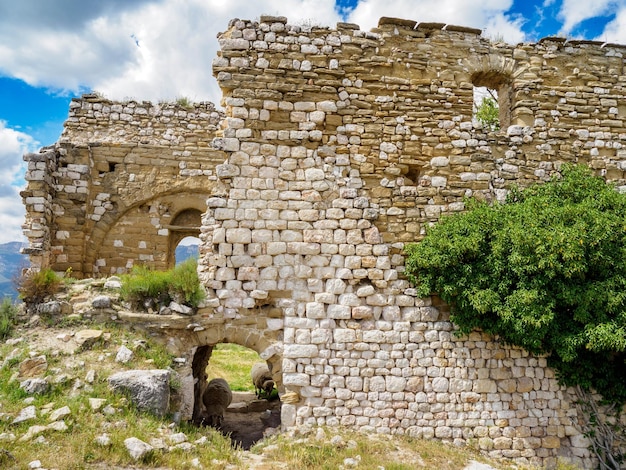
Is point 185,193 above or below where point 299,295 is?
above

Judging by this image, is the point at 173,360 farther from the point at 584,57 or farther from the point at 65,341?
the point at 584,57

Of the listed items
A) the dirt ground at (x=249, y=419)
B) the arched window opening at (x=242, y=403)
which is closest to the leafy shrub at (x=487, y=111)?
the arched window opening at (x=242, y=403)

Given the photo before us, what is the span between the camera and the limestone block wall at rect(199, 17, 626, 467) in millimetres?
6520

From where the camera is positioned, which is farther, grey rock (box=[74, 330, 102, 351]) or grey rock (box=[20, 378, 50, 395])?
grey rock (box=[74, 330, 102, 351])

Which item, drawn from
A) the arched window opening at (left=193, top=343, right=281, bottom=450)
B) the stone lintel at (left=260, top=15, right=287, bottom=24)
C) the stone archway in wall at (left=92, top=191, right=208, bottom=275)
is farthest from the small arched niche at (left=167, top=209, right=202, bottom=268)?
the stone lintel at (left=260, top=15, right=287, bottom=24)

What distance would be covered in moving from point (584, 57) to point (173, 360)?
904cm

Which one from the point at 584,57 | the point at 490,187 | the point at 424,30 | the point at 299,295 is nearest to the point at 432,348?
the point at 299,295

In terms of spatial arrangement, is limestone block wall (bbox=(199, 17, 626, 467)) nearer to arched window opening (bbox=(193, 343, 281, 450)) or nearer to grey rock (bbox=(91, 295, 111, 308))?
arched window opening (bbox=(193, 343, 281, 450))

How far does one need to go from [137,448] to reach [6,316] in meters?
3.39

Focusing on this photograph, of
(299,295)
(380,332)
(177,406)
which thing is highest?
(299,295)

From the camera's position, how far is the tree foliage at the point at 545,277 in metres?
5.93

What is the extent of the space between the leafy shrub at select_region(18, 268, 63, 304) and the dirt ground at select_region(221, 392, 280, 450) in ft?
12.8

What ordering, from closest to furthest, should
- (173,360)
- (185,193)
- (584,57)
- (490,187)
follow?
(173,360) < (490,187) < (584,57) < (185,193)

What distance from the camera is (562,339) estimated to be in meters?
6.14
